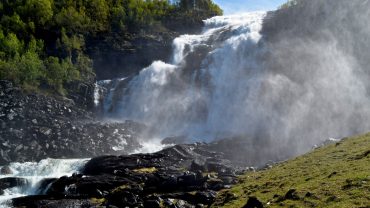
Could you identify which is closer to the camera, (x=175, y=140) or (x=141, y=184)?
(x=141, y=184)

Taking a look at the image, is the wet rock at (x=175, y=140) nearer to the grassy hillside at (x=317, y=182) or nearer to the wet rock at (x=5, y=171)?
the wet rock at (x=5, y=171)

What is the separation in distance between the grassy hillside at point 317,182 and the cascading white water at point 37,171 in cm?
2410

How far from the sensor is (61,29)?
4759 inches

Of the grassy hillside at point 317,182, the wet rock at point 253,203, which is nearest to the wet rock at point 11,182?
the grassy hillside at point 317,182

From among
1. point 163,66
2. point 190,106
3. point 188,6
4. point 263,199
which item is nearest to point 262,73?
point 190,106

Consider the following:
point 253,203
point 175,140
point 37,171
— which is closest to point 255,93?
point 175,140

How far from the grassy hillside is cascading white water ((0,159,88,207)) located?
24.1m

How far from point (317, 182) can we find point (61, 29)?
101911 mm

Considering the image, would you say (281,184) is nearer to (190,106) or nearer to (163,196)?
(163,196)

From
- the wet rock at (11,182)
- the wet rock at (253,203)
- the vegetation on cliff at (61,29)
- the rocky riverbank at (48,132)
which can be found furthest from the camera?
the vegetation on cliff at (61,29)

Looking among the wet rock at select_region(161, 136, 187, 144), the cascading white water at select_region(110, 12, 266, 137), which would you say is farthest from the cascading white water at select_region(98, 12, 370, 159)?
the wet rock at select_region(161, 136, 187, 144)

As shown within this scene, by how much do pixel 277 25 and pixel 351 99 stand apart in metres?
27.3

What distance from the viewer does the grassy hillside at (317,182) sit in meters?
26.6

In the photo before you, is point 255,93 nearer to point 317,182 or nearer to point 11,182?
point 11,182
